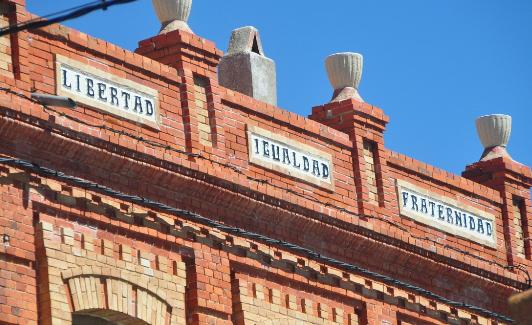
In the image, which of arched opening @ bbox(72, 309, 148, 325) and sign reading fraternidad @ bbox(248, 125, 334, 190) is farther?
sign reading fraternidad @ bbox(248, 125, 334, 190)

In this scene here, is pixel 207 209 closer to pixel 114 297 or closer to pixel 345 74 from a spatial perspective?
pixel 114 297

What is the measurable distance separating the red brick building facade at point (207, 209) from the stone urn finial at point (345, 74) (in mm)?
327

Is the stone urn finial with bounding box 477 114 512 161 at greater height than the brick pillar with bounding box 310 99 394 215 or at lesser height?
greater

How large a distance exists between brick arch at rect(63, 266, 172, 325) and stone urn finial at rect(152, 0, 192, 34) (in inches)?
164

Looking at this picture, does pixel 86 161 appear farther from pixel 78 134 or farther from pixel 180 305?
pixel 180 305

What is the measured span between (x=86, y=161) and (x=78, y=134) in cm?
48

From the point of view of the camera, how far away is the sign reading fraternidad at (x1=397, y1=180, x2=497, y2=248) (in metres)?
33.8

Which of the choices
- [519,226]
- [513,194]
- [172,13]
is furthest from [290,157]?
[519,226]

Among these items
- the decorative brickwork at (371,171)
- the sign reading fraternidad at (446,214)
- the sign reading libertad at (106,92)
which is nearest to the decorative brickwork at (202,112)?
the sign reading libertad at (106,92)

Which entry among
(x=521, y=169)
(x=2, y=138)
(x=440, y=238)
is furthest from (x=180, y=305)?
(x=521, y=169)

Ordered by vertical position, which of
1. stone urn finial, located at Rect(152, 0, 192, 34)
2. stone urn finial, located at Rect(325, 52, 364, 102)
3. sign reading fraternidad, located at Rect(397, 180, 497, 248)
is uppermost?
stone urn finial, located at Rect(325, 52, 364, 102)

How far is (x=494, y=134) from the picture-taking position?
36.1 m

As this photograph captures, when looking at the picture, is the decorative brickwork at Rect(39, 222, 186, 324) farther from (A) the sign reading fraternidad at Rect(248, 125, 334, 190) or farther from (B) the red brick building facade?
(A) the sign reading fraternidad at Rect(248, 125, 334, 190)

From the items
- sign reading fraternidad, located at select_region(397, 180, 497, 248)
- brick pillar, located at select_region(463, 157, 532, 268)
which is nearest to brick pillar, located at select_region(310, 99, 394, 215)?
sign reading fraternidad, located at select_region(397, 180, 497, 248)
